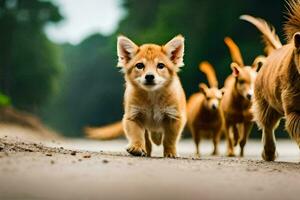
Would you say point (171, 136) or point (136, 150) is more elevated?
point (171, 136)

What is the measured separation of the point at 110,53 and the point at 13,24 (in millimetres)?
8251

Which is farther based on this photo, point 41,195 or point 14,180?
point 14,180

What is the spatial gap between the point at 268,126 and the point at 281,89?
1.11m

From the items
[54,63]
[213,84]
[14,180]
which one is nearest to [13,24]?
[54,63]

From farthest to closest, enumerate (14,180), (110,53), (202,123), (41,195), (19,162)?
(110,53) < (202,123) < (19,162) < (14,180) < (41,195)

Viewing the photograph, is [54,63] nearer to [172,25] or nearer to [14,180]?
[172,25]

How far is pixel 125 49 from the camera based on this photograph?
32.4 feet

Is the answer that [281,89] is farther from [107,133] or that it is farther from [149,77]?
[107,133]

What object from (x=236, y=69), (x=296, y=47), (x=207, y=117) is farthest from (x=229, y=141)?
(x=296, y=47)

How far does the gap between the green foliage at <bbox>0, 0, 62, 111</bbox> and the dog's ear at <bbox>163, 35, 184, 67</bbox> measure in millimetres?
38253

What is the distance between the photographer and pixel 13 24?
4909 cm

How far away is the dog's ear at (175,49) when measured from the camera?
9.80m

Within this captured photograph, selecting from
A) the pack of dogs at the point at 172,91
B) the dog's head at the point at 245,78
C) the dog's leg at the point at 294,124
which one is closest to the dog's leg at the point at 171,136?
the pack of dogs at the point at 172,91

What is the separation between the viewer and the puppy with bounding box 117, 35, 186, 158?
9414 millimetres
